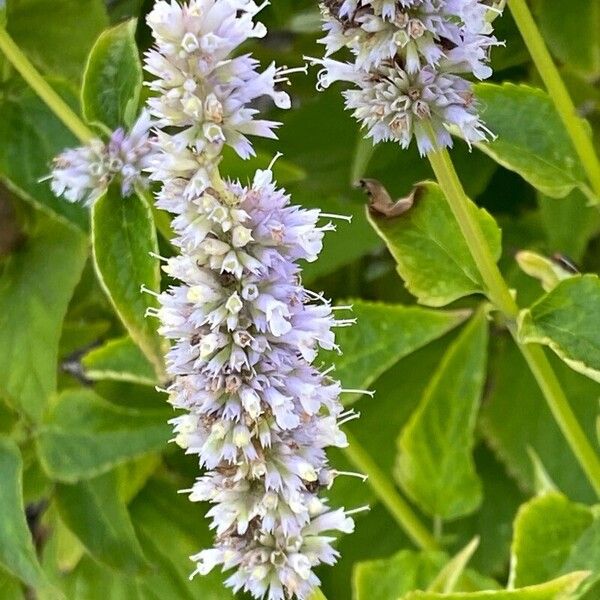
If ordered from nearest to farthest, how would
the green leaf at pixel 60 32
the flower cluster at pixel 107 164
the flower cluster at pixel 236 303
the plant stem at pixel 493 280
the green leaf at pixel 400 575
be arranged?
the flower cluster at pixel 236 303
the plant stem at pixel 493 280
the flower cluster at pixel 107 164
the green leaf at pixel 400 575
the green leaf at pixel 60 32

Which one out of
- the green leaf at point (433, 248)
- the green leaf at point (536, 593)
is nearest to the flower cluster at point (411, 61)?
the green leaf at point (433, 248)

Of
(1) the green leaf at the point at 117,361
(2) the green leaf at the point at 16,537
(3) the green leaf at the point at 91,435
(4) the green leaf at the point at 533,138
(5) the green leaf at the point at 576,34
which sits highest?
(5) the green leaf at the point at 576,34

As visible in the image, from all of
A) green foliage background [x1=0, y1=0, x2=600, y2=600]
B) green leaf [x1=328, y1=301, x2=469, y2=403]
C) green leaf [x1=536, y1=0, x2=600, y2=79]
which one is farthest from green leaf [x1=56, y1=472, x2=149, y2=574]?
green leaf [x1=536, y1=0, x2=600, y2=79]

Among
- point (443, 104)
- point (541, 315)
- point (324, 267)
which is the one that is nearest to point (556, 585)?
point (541, 315)

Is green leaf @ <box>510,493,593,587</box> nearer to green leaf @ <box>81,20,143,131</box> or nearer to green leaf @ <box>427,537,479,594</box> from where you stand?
green leaf @ <box>427,537,479,594</box>

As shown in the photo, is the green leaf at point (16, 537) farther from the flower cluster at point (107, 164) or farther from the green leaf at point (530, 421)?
the green leaf at point (530, 421)

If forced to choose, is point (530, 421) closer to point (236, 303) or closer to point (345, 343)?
point (345, 343)
